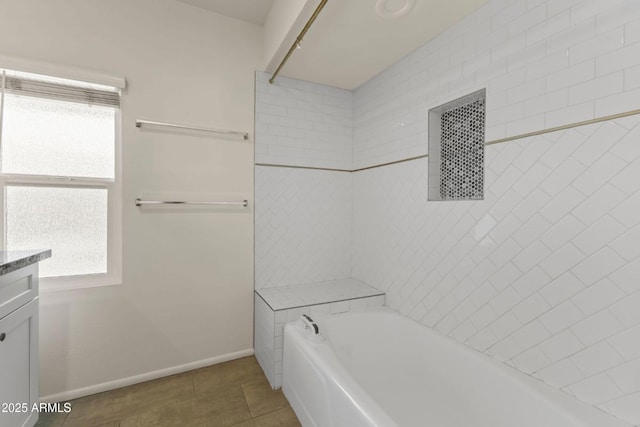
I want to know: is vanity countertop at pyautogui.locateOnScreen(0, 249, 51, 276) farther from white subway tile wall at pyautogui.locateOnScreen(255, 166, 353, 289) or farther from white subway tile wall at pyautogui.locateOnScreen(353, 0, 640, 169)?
white subway tile wall at pyautogui.locateOnScreen(353, 0, 640, 169)

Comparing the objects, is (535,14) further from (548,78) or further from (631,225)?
(631,225)

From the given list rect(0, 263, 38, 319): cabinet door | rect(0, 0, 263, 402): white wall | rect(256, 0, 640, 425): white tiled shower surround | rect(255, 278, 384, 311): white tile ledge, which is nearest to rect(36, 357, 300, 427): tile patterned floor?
rect(0, 0, 263, 402): white wall

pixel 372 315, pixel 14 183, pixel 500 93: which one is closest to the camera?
pixel 500 93

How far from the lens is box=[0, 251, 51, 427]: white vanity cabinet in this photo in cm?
116

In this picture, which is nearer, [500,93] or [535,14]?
[535,14]

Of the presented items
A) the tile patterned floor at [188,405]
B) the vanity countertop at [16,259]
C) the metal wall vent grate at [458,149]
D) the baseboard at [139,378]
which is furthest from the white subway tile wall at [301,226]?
the vanity countertop at [16,259]

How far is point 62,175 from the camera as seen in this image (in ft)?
5.82

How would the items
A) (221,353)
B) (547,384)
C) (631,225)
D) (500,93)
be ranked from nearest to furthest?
1. (631,225)
2. (547,384)
3. (500,93)
4. (221,353)

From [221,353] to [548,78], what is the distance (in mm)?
2633

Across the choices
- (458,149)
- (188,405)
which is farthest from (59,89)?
(458,149)

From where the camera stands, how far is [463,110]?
1741 millimetres

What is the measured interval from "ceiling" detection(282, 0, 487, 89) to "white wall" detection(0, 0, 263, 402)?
0.52 m

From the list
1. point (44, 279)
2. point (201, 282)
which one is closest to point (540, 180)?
point (201, 282)

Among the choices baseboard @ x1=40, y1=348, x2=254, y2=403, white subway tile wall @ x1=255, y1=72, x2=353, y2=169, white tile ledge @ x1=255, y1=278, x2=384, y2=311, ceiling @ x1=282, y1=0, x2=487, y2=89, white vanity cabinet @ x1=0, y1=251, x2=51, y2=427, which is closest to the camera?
white vanity cabinet @ x1=0, y1=251, x2=51, y2=427
